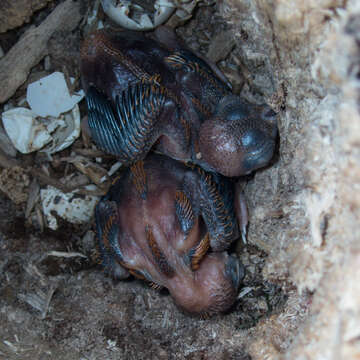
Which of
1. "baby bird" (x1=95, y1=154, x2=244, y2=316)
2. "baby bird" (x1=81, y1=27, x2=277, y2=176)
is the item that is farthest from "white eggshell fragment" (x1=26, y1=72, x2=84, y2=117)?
"baby bird" (x1=95, y1=154, x2=244, y2=316)

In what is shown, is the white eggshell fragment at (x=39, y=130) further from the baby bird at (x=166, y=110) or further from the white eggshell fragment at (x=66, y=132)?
the baby bird at (x=166, y=110)

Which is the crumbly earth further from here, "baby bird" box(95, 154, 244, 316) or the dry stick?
"baby bird" box(95, 154, 244, 316)

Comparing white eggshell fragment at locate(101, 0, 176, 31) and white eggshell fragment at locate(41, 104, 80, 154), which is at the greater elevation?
white eggshell fragment at locate(101, 0, 176, 31)

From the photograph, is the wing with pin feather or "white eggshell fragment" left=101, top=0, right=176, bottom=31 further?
"white eggshell fragment" left=101, top=0, right=176, bottom=31

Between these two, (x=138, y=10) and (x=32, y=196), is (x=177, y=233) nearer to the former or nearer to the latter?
(x=32, y=196)

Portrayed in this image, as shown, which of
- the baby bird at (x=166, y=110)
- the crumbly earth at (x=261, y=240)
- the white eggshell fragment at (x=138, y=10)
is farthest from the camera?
the white eggshell fragment at (x=138, y=10)

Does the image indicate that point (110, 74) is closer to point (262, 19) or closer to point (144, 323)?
point (262, 19)

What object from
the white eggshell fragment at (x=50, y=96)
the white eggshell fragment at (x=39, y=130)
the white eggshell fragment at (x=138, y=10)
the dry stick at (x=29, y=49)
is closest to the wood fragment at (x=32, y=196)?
the white eggshell fragment at (x=39, y=130)
